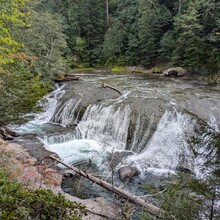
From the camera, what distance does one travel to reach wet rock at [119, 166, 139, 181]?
27.1 feet

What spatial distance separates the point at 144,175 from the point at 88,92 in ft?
25.6

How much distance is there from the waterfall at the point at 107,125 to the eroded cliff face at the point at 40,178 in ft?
11.5

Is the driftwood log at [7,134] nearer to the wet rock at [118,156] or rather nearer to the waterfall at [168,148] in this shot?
the wet rock at [118,156]

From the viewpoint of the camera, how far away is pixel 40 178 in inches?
267

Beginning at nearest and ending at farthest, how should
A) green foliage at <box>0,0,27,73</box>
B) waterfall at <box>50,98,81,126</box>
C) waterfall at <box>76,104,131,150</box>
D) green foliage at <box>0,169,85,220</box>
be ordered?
green foliage at <box>0,169,85,220</box>, green foliage at <box>0,0,27,73</box>, waterfall at <box>76,104,131,150</box>, waterfall at <box>50,98,81,126</box>

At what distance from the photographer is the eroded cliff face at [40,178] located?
5.78 meters

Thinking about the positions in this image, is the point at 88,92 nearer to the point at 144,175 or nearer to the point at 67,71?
the point at 67,71

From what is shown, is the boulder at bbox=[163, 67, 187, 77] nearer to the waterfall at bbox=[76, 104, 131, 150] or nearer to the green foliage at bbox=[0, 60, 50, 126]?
the waterfall at bbox=[76, 104, 131, 150]

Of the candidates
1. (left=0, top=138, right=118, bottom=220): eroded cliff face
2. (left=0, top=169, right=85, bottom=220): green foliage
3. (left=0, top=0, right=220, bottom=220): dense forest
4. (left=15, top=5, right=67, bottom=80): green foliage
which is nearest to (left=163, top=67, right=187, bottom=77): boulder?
(left=0, top=0, right=220, bottom=220): dense forest

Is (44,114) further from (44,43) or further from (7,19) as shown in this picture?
(7,19)

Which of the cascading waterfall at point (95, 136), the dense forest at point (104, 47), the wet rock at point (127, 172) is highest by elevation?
the dense forest at point (104, 47)

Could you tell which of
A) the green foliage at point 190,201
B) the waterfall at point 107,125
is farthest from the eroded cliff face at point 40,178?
the waterfall at point 107,125

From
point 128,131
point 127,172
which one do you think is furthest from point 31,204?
point 128,131

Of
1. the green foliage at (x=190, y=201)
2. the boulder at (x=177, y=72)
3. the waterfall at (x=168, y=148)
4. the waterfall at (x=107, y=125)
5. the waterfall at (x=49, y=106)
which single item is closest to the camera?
the green foliage at (x=190, y=201)
